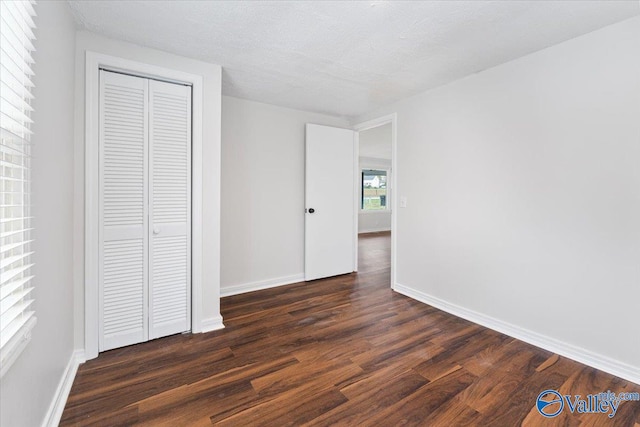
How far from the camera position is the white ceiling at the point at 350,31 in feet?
5.55

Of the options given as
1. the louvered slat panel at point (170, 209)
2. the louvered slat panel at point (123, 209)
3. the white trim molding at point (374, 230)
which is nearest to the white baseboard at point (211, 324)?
the louvered slat panel at point (170, 209)

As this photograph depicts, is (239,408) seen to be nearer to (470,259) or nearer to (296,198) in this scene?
(470,259)

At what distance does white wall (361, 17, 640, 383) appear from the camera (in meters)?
1.82

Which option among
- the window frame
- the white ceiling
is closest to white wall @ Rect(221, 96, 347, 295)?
the white ceiling

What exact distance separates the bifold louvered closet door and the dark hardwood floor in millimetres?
230

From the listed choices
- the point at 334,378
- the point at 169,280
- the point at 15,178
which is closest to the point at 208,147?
the point at 169,280

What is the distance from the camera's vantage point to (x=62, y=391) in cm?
159

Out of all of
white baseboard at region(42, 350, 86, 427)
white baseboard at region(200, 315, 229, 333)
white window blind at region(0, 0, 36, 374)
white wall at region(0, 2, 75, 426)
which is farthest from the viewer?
white baseboard at region(200, 315, 229, 333)

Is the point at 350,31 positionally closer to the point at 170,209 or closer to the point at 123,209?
the point at 170,209

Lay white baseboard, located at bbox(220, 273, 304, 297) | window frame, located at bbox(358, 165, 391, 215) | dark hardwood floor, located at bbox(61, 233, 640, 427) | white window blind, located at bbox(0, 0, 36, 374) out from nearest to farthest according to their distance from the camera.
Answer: white window blind, located at bbox(0, 0, 36, 374) < dark hardwood floor, located at bbox(61, 233, 640, 427) < white baseboard, located at bbox(220, 273, 304, 297) < window frame, located at bbox(358, 165, 391, 215)

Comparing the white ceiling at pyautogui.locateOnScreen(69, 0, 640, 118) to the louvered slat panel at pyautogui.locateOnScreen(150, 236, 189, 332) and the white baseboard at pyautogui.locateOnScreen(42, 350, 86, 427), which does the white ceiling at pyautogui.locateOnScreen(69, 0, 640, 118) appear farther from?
the white baseboard at pyautogui.locateOnScreen(42, 350, 86, 427)

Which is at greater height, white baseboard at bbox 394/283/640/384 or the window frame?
the window frame

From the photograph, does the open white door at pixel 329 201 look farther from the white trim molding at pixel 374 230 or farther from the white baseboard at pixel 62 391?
the white trim molding at pixel 374 230

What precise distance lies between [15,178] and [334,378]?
6.15ft
